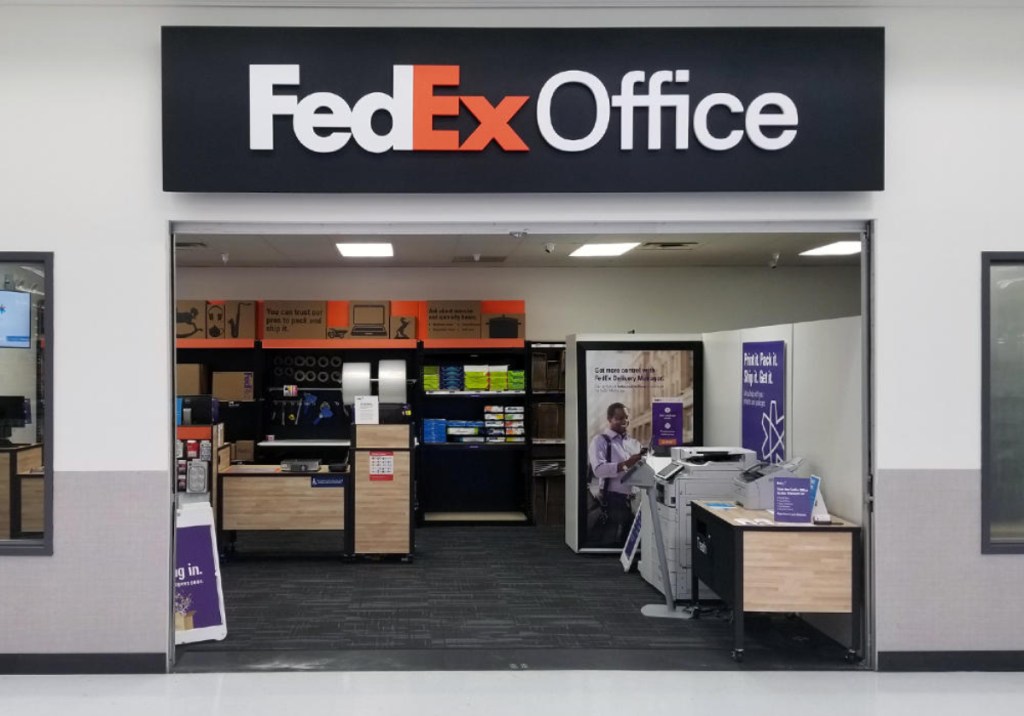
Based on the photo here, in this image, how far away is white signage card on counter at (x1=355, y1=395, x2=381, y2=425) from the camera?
759cm

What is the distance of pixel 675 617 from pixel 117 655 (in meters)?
3.51

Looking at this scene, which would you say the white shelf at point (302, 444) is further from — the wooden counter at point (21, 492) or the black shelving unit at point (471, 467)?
the wooden counter at point (21, 492)

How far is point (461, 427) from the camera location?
9492 mm

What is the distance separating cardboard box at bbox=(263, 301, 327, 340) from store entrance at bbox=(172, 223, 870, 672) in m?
0.02

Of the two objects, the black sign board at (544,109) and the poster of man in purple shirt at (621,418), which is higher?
the black sign board at (544,109)

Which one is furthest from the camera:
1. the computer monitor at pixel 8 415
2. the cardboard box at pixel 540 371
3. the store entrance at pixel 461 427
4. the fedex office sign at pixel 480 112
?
the cardboard box at pixel 540 371

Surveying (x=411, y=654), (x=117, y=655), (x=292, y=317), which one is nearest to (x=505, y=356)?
(x=292, y=317)

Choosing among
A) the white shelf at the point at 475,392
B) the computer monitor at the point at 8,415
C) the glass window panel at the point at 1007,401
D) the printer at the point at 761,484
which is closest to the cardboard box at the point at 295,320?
the white shelf at the point at 475,392

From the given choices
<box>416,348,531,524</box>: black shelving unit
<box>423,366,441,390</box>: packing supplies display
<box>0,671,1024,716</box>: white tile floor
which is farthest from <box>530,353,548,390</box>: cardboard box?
<box>0,671,1024,716</box>: white tile floor

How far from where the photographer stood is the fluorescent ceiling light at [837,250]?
8310mm

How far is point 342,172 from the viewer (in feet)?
15.1

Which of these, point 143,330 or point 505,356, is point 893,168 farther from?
point 505,356

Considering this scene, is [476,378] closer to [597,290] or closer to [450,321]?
[450,321]

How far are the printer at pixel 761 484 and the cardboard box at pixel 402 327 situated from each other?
15.6ft
